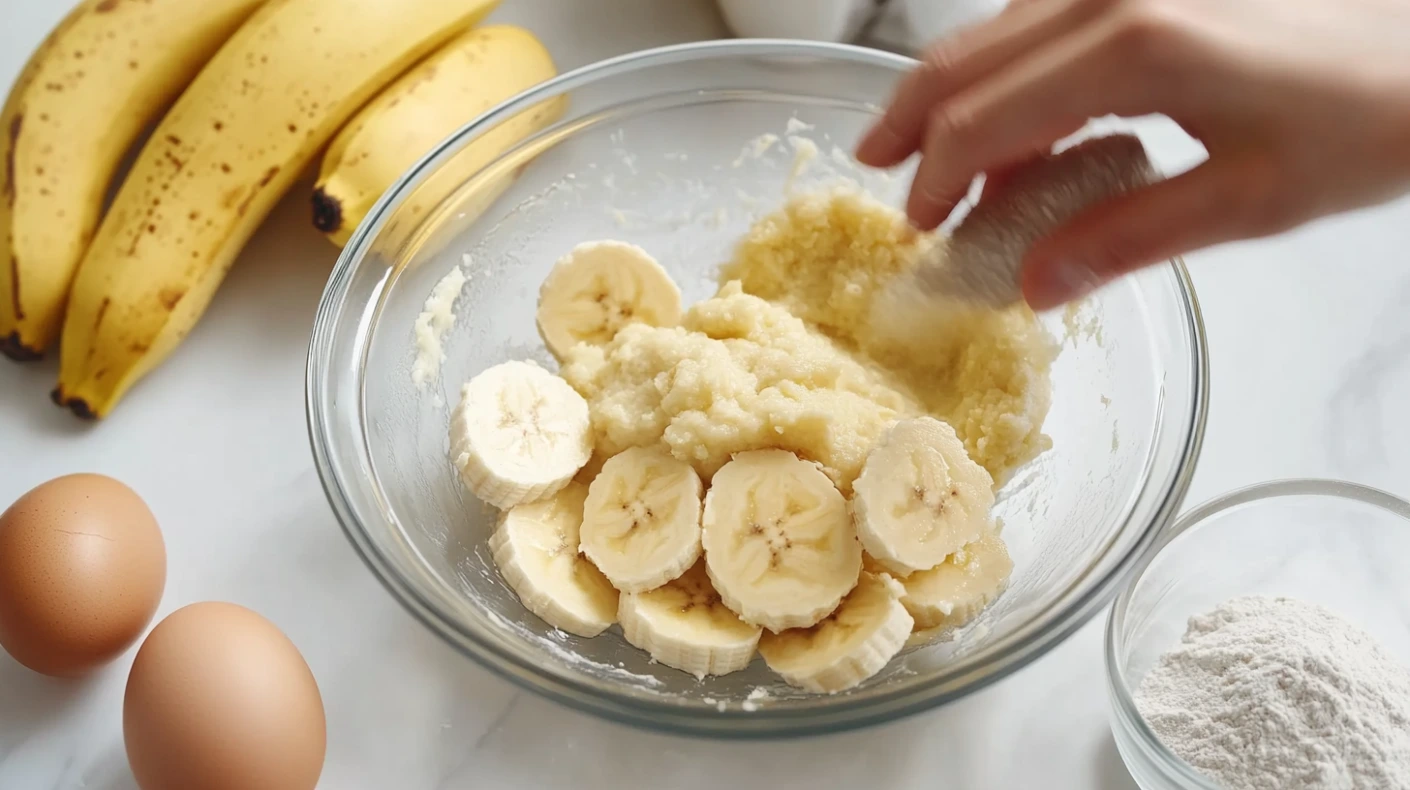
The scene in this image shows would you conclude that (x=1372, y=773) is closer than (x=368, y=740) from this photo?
Yes

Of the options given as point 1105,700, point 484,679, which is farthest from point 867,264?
point 484,679

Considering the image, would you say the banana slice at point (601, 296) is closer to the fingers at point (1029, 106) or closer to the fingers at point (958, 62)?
the fingers at point (958, 62)

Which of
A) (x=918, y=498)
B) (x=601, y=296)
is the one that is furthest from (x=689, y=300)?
(x=918, y=498)

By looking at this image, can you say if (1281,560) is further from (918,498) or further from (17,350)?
(17,350)

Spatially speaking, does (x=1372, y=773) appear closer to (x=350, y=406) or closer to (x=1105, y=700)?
(x=1105, y=700)

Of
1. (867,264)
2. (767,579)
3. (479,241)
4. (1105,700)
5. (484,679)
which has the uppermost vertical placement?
(479,241)

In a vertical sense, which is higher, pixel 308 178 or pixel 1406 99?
pixel 1406 99

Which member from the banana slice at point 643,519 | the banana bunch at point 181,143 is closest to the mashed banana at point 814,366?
the banana slice at point 643,519
